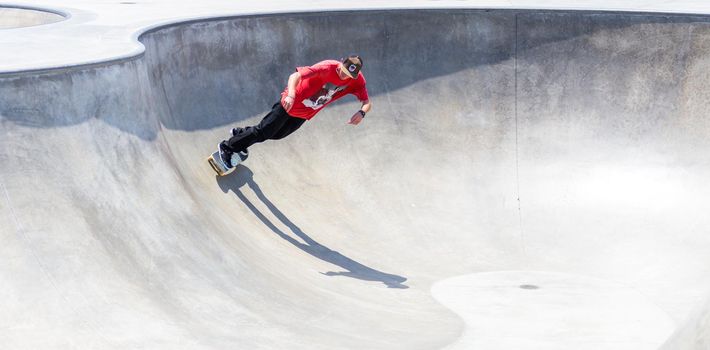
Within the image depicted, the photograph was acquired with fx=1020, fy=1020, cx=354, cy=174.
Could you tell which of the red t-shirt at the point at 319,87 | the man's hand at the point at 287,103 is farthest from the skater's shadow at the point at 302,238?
the man's hand at the point at 287,103

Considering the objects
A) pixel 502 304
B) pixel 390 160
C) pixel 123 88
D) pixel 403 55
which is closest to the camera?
pixel 123 88

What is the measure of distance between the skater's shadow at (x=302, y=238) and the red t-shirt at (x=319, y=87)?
104 centimetres

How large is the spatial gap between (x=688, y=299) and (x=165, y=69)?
5.63 metres

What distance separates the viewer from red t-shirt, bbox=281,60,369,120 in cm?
945

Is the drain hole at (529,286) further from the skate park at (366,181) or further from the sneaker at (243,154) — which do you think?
the sneaker at (243,154)

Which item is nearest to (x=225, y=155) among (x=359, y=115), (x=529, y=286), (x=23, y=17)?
(x=359, y=115)

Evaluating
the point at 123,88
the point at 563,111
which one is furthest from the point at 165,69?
the point at 563,111

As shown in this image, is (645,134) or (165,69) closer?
(165,69)

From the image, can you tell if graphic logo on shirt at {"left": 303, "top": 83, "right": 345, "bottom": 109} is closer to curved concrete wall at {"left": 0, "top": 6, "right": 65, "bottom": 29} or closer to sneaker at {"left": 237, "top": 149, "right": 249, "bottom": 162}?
sneaker at {"left": 237, "top": 149, "right": 249, "bottom": 162}

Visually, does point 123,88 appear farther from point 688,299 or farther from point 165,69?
point 688,299

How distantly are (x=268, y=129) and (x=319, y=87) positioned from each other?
67cm

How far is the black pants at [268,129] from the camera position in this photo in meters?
9.71

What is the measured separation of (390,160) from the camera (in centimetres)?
1196

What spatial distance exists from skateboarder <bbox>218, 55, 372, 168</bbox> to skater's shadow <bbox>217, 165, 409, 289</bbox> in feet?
0.99
